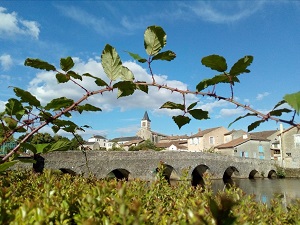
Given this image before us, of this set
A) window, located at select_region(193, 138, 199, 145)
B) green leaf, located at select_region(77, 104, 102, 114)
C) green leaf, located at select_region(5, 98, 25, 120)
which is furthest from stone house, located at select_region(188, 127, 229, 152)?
green leaf, located at select_region(5, 98, 25, 120)

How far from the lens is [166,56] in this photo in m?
1.29

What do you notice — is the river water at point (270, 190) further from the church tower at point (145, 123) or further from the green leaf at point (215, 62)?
the church tower at point (145, 123)

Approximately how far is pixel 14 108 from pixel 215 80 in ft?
3.29

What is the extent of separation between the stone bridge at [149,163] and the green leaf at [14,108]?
86.2 ft

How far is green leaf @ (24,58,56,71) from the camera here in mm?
1315

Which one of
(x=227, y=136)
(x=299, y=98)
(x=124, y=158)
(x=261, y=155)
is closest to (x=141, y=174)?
(x=124, y=158)

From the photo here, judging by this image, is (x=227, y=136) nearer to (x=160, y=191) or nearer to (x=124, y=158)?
(x=124, y=158)

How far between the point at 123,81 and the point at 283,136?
2163 inches

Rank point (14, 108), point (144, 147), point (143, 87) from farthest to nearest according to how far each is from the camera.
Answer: point (144, 147) → point (14, 108) → point (143, 87)

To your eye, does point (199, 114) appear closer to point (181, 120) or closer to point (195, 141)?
point (181, 120)

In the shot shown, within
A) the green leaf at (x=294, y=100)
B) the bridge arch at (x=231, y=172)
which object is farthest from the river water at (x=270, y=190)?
the green leaf at (x=294, y=100)

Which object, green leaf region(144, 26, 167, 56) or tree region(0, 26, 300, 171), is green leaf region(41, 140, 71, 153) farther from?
green leaf region(144, 26, 167, 56)

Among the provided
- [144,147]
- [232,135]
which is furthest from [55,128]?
[144,147]

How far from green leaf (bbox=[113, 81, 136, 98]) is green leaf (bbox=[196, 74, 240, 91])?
0.98ft
